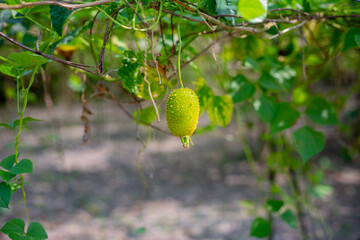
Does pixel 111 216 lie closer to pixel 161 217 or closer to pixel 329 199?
pixel 161 217

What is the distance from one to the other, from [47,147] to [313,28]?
4.99 m

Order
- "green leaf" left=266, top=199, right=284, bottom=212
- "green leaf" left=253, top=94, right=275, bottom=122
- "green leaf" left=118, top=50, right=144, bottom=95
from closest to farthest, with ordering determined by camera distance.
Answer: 1. "green leaf" left=118, top=50, right=144, bottom=95
2. "green leaf" left=253, top=94, right=275, bottom=122
3. "green leaf" left=266, top=199, right=284, bottom=212

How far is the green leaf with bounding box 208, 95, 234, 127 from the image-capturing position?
3.50 ft

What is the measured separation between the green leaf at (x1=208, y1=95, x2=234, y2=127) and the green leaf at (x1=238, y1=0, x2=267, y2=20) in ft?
1.84

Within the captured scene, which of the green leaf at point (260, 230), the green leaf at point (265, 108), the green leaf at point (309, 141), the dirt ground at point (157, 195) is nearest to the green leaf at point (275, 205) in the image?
the green leaf at point (260, 230)

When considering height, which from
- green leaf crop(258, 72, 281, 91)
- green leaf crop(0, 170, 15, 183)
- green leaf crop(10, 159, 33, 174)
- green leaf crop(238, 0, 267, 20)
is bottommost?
green leaf crop(0, 170, 15, 183)

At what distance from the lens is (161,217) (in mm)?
2861

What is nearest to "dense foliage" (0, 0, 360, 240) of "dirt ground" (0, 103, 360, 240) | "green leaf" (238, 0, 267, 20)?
"green leaf" (238, 0, 267, 20)

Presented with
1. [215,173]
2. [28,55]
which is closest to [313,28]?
[28,55]

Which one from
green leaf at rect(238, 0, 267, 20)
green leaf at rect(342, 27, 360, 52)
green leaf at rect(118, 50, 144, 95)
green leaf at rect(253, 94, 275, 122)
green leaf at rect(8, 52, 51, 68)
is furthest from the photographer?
green leaf at rect(253, 94, 275, 122)

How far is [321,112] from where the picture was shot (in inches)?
45.8

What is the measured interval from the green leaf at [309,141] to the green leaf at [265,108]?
0.39ft

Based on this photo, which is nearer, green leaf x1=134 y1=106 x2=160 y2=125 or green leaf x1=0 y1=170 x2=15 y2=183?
green leaf x1=0 y1=170 x2=15 y2=183

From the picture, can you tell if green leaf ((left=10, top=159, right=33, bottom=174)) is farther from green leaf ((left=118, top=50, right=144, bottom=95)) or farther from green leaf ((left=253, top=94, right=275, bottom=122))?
green leaf ((left=253, top=94, right=275, bottom=122))
